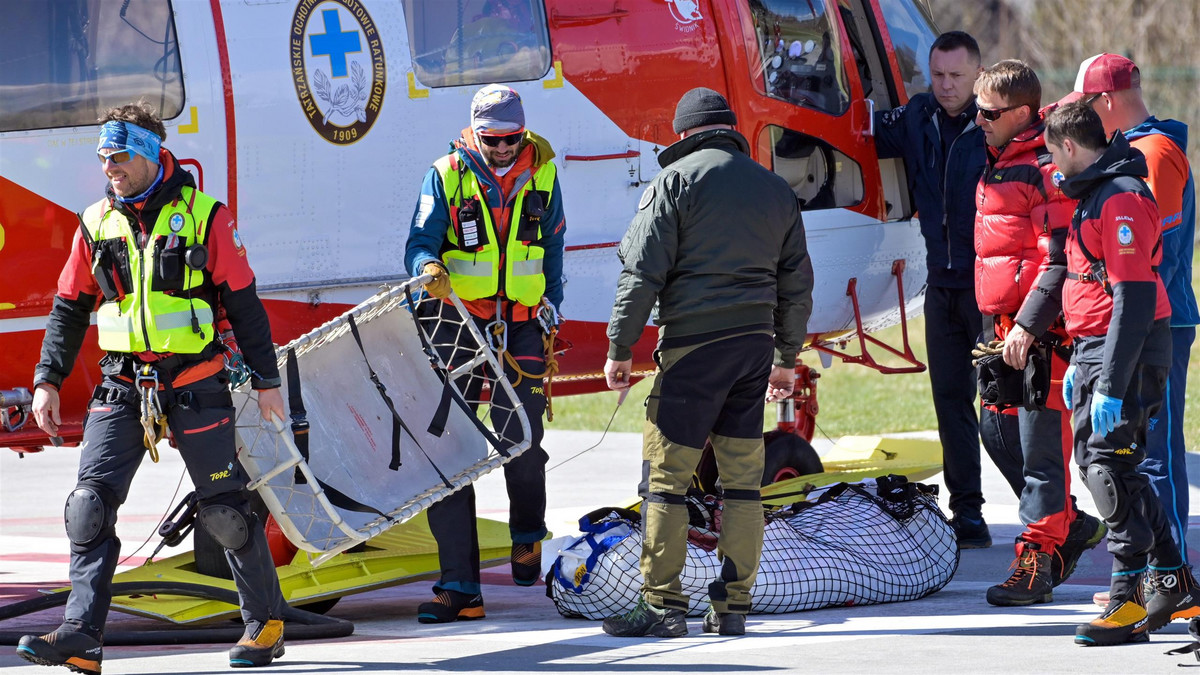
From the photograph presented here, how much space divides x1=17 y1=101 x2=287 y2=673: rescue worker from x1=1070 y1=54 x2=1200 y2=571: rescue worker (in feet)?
10.5

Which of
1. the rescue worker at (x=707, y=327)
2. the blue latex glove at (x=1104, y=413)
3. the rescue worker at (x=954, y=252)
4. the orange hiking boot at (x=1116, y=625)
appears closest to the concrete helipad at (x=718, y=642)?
the orange hiking boot at (x=1116, y=625)

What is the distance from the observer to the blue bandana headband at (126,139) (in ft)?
17.2

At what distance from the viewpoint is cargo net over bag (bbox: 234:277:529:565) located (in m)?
6.05

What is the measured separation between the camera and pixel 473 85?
7.06 m

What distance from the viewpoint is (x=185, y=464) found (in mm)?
5344

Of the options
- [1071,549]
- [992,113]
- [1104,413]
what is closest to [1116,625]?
[1104,413]

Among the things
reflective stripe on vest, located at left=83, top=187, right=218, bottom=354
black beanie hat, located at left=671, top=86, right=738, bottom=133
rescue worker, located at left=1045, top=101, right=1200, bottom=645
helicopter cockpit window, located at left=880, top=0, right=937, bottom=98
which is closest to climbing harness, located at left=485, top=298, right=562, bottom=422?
black beanie hat, located at left=671, top=86, right=738, bottom=133

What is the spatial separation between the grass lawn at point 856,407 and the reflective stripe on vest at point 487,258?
6736 millimetres

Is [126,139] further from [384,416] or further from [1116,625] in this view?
[1116,625]

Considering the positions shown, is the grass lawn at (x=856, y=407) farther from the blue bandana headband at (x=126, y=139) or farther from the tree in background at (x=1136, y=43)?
the tree in background at (x=1136, y=43)

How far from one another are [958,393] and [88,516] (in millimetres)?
4343

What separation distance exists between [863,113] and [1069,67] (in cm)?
2039

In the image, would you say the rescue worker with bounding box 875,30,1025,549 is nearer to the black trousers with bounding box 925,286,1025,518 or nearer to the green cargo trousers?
the black trousers with bounding box 925,286,1025,518

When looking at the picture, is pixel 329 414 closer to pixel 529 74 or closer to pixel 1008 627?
pixel 529 74
